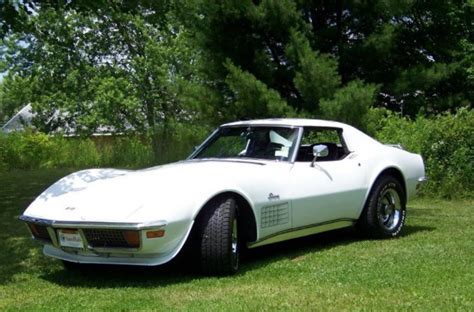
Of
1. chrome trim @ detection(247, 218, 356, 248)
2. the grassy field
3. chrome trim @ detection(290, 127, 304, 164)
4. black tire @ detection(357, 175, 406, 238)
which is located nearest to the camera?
the grassy field

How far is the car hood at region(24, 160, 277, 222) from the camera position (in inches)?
204

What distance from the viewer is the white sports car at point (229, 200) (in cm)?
520

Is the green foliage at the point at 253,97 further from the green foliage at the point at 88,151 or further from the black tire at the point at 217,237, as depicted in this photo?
the black tire at the point at 217,237

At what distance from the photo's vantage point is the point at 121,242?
17.0 ft

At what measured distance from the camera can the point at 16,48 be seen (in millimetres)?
37688

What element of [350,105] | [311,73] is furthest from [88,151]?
[350,105]

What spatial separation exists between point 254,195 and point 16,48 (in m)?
35.0

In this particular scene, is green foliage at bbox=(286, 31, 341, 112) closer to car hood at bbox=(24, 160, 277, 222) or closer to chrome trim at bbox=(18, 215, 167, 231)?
car hood at bbox=(24, 160, 277, 222)

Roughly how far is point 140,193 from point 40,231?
974mm

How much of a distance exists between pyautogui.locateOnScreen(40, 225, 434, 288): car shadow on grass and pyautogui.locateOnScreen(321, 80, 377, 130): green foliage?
816cm

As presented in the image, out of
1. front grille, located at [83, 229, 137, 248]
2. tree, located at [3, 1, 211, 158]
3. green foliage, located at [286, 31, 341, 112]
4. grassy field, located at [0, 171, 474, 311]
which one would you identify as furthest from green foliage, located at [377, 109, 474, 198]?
tree, located at [3, 1, 211, 158]

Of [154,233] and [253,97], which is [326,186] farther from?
[253,97]

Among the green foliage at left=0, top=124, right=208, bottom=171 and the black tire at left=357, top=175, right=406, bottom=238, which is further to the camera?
Answer: the green foliage at left=0, top=124, right=208, bottom=171

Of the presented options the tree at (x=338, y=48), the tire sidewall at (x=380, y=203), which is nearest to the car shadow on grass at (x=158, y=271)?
the tire sidewall at (x=380, y=203)
